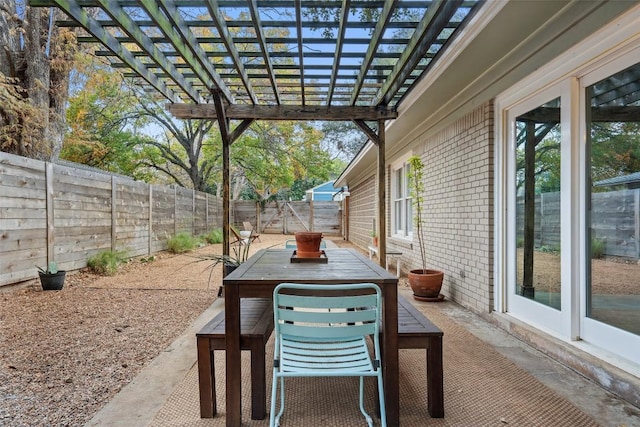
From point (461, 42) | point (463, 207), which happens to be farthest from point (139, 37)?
point (463, 207)

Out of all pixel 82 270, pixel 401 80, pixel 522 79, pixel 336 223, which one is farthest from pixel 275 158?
pixel 522 79

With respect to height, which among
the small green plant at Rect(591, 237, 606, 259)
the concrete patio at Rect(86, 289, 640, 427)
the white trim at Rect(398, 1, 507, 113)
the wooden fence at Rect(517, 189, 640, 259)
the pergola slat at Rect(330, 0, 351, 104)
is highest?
the pergola slat at Rect(330, 0, 351, 104)

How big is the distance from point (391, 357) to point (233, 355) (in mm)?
827

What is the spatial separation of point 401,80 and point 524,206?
1.81 meters

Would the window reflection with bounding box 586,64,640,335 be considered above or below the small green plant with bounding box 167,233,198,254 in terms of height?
Result: above

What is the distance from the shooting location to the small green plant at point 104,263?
5590 millimetres

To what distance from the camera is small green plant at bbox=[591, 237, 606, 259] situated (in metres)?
2.22

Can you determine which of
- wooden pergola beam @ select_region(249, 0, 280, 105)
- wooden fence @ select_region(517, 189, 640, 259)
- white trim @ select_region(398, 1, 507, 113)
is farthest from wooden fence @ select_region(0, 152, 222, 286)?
wooden fence @ select_region(517, 189, 640, 259)

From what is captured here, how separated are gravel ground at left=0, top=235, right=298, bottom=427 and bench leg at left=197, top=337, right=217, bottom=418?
2.07 feet

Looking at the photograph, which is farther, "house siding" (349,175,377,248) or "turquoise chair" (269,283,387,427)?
"house siding" (349,175,377,248)

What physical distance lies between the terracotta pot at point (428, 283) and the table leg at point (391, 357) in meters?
2.64

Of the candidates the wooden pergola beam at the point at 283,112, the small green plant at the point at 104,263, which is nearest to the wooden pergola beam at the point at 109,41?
the wooden pergola beam at the point at 283,112

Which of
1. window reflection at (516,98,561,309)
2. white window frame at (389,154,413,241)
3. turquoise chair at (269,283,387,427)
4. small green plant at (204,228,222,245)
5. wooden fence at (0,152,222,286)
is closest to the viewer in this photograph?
turquoise chair at (269,283,387,427)

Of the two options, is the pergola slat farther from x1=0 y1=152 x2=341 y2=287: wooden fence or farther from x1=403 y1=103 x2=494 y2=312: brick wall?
x1=0 y1=152 x2=341 y2=287: wooden fence
